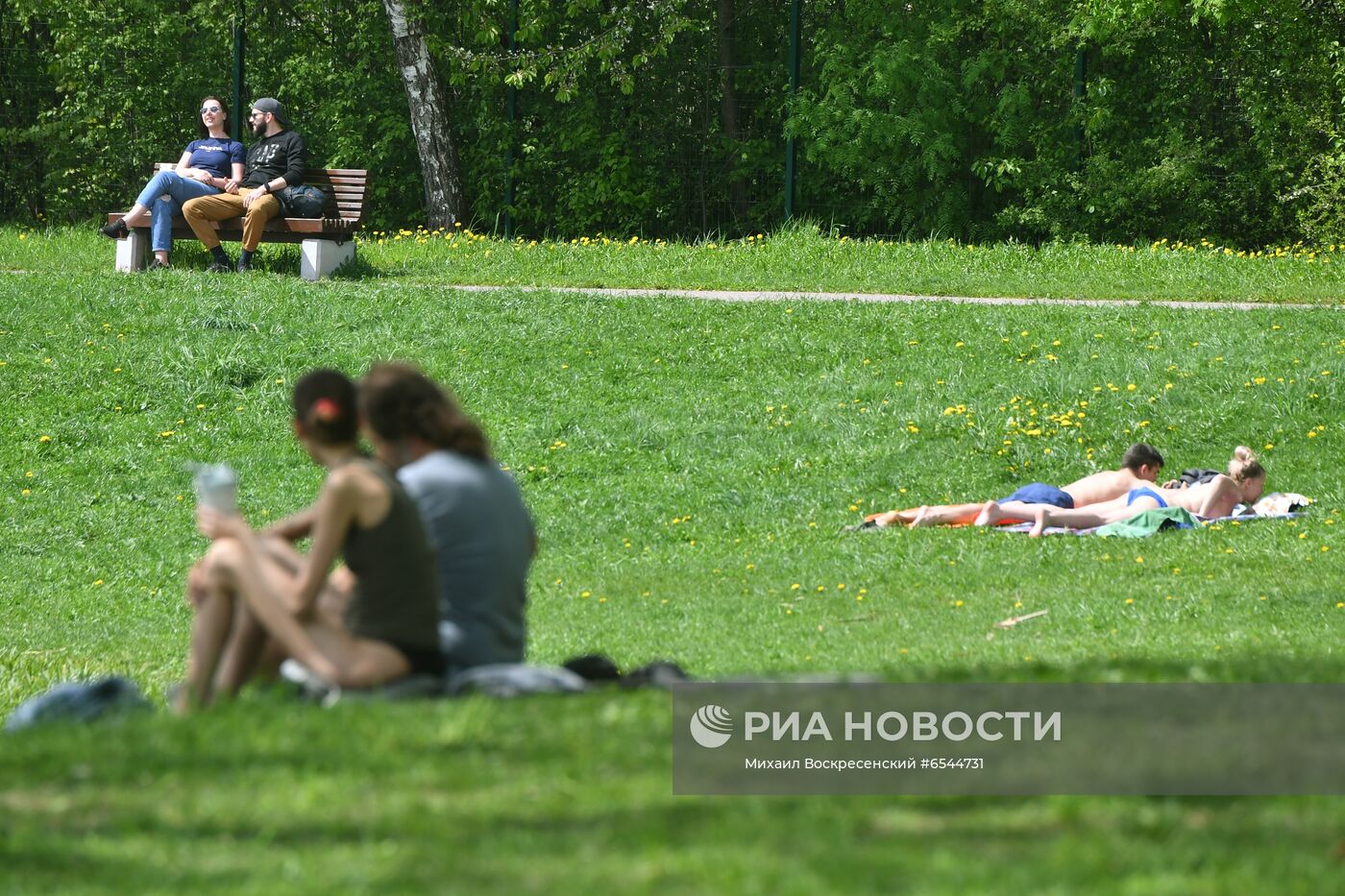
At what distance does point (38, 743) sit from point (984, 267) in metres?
14.1

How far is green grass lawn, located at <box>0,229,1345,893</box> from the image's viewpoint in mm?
3523

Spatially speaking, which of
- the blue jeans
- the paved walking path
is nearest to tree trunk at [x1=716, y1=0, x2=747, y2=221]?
the paved walking path

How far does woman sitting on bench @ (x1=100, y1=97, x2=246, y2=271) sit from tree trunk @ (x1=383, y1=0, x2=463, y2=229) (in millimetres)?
4161

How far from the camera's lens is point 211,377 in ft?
44.8

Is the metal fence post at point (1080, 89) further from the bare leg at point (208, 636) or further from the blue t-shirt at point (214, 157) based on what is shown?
the bare leg at point (208, 636)

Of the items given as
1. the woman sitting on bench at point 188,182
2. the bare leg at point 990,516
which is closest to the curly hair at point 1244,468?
the bare leg at point 990,516

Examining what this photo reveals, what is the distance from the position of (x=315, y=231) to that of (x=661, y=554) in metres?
7.05

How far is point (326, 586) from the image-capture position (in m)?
5.05

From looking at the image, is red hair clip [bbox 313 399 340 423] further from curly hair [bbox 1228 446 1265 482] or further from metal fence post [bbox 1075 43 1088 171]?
metal fence post [bbox 1075 43 1088 171]

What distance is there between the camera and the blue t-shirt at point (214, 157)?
1639 cm

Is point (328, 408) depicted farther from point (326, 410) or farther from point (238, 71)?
point (238, 71)

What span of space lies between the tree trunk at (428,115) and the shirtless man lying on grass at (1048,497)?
1193cm

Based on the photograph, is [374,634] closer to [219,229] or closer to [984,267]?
[219,229]

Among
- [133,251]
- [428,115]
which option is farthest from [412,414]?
[428,115]
